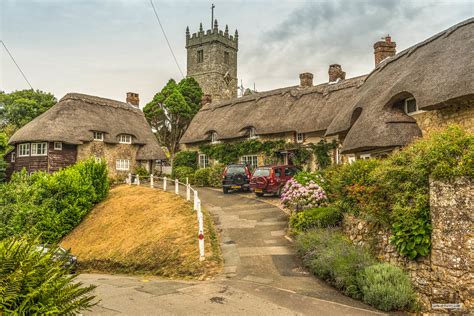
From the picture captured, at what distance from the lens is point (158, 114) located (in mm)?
39688

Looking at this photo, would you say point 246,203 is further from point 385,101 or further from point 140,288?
point 140,288

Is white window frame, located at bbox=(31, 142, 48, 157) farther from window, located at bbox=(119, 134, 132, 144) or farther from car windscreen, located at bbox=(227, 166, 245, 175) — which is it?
car windscreen, located at bbox=(227, 166, 245, 175)

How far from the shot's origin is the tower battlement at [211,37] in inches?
2243

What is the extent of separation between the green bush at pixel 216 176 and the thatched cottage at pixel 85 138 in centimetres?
816

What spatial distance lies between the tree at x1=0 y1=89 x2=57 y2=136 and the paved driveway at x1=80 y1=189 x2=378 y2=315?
130 ft

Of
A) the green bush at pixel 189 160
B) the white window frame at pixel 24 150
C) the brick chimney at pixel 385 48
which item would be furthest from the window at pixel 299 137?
the white window frame at pixel 24 150

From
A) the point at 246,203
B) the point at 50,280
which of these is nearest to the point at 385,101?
the point at 246,203

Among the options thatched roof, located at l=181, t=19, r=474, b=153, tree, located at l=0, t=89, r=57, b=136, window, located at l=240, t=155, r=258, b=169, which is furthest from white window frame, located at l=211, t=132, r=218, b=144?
tree, located at l=0, t=89, r=57, b=136

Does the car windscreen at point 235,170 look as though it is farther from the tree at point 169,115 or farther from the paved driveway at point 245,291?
the tree at point 169,115

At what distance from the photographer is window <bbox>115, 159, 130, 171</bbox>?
107ft

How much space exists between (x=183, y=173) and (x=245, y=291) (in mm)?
23215

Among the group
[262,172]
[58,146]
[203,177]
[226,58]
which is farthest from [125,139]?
[226,58]

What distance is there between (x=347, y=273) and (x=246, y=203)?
10.8 meters

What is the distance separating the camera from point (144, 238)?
1422 cm
